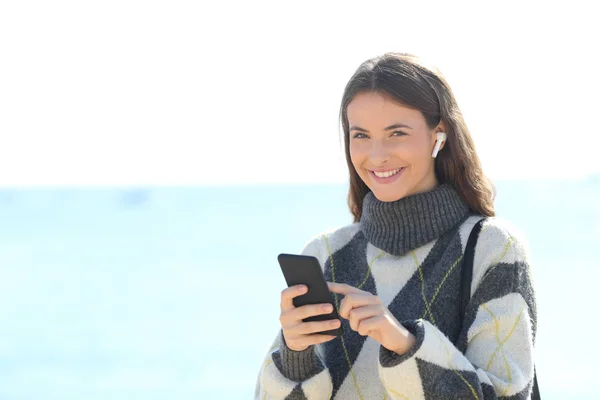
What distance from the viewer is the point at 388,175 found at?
228cm

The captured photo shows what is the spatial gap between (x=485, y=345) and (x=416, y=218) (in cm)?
40

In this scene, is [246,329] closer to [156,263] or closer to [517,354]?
[156,263]

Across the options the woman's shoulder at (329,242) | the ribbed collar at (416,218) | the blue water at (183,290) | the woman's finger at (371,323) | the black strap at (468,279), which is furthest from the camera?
the blue water at (183,290)

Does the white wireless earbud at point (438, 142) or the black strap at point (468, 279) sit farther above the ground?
the white wireless earbud at point (438, 142)

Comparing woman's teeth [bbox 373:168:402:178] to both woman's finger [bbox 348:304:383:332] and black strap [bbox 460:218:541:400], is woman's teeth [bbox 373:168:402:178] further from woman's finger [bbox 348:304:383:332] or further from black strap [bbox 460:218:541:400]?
woman's finger [bbox 348:304:383:332]

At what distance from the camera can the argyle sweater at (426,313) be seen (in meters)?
1.96

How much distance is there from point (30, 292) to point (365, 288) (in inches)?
351

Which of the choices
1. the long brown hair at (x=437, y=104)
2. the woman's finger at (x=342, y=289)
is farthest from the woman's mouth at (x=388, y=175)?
the woman's finger at (x=342, y=289)

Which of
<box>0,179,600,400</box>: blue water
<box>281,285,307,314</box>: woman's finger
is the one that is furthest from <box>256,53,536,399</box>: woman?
<box>0,179,600,400</box>: blue water

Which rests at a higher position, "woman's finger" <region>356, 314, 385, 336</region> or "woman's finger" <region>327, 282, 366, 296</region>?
"woman's finger" <region>327, 282, 366, 296</region>

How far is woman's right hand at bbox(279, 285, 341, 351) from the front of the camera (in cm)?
206

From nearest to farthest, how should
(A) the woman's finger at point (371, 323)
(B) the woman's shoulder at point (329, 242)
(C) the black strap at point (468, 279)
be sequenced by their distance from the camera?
(A) the woman's finger at point (371, 323), (C) the black strap at point (468, 279), (B) the woman's shoulder at point (329, 242)

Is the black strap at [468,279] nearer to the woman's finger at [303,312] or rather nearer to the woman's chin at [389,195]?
the woman's chin at [389,195]

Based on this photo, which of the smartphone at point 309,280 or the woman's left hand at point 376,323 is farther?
the smartphone at point 309,280
